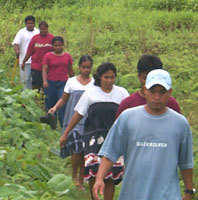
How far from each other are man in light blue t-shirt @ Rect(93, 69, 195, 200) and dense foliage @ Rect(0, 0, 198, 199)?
199 cm

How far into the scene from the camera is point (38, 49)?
1252 centimetres

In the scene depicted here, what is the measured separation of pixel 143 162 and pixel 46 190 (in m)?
2.62

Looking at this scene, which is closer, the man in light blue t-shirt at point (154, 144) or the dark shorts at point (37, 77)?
the man in light blue t-shirt at point (154, 144)

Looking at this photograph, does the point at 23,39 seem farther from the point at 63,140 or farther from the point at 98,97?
the point at 98,97

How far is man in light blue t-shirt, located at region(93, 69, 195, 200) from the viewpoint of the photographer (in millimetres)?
4879

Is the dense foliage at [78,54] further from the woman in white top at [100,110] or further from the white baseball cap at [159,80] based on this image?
the white baseball cap at [159,80]

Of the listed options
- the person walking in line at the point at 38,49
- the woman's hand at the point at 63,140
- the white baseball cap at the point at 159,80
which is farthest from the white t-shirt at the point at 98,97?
the person walking in line at the point at 38,49

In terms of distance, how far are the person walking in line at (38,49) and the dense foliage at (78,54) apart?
1.64 ft

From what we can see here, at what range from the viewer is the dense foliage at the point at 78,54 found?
794 cm

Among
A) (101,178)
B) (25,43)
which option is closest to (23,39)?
(25,43)

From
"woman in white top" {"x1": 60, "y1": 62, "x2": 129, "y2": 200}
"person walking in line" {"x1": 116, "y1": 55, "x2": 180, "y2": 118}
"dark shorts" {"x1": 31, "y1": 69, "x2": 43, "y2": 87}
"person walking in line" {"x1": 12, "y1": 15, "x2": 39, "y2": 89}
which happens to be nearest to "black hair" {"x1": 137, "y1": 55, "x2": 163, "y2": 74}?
"person walking in line" {"x1": 116, "y1": 55, "x2": 180, "y2": 118}

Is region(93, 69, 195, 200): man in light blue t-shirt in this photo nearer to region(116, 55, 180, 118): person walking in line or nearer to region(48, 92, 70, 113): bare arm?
region(116, 55, 180, 118): person walking in line

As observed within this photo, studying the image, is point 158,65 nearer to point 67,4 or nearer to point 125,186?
point 125,186

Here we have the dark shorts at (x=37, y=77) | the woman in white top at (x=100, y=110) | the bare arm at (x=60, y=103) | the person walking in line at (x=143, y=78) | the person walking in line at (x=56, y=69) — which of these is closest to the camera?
the person walking in line at (x=143, y=78)
